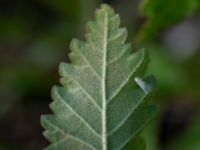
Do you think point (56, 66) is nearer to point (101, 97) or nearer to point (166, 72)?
point (166, 72)

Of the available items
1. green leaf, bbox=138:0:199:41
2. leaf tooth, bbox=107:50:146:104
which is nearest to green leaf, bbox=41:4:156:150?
leaf tooth, bbox=107:50:146:104

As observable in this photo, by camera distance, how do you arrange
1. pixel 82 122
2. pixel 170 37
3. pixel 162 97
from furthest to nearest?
pixel 170 37
pixel 162 97
pixel 82 122

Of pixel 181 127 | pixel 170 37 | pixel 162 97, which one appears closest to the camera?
pixel 162 97

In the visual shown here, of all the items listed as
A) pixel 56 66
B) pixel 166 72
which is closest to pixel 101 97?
pixel 166 72

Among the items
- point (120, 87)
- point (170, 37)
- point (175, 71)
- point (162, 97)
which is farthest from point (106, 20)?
point (170, 37)

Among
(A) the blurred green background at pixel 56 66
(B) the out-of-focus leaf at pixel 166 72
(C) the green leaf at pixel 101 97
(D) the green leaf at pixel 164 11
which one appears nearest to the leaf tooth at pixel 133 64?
(C) the green leaf at pixel 101 97

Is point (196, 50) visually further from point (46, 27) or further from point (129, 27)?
point (46, 27)

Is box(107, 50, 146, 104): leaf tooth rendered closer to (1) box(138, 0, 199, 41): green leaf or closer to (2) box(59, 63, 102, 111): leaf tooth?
(2) box(59, 63, 102, 111): leaf tooth
